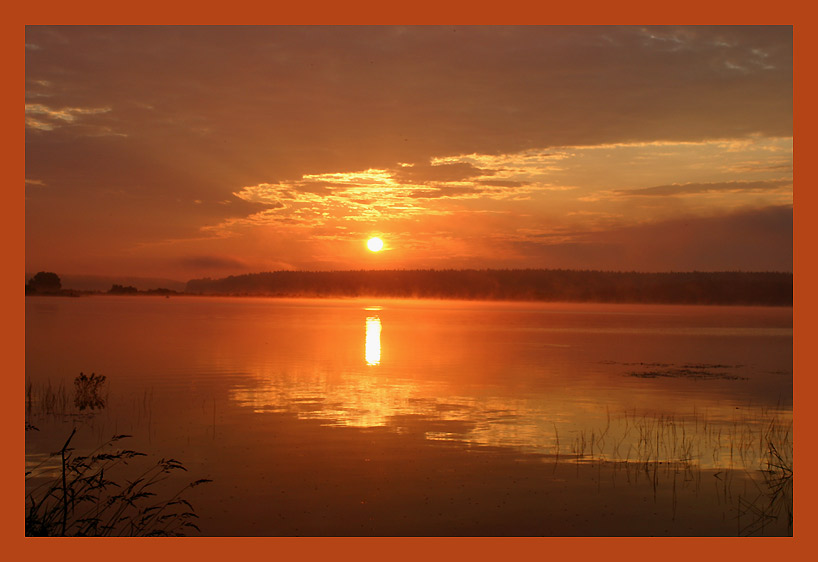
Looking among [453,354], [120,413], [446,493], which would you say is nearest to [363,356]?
[453,354]

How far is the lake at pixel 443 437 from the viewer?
10.3m

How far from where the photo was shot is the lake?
1030cm

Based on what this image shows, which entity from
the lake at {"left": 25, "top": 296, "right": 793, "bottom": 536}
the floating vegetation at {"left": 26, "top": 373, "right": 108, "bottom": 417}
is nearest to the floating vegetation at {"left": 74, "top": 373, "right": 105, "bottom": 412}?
the floating vegetation at {"left": 26, "top": 373, "right": 108, "bottom": 417}

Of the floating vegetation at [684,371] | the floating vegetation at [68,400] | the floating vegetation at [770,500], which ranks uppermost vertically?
the floating vegetation at [68,400]

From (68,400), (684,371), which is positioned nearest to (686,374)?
(684,371)

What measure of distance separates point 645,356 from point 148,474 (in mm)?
24344

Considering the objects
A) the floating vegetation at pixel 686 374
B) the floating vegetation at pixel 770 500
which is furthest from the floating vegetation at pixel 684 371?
the floating vegetation at pixel 770 500

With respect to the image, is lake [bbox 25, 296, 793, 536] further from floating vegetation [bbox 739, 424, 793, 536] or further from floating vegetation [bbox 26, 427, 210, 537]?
floating vegetation [bbox 26, 427, 210, 537]

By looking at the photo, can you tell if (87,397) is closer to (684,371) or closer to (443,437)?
(443,437)

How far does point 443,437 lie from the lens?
14.6 m

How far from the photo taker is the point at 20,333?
8914mm

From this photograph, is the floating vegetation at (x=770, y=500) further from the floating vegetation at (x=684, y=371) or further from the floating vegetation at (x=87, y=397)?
the floating vegetation at (x=87, y=397)

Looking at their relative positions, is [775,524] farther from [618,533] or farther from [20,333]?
[20,333]

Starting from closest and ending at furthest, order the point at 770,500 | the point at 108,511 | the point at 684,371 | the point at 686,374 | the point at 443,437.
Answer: the point at 108,511
the point at 770,500
the point at 443,437
the point at 686,374
the point at 684,371
